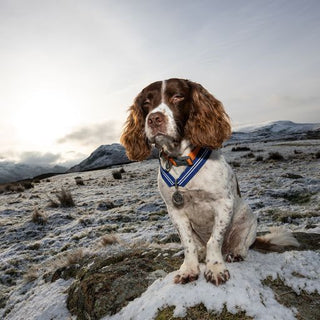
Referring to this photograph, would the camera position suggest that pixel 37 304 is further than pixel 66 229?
No

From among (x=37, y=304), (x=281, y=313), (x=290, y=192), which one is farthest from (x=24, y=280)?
(x=290, y=192)

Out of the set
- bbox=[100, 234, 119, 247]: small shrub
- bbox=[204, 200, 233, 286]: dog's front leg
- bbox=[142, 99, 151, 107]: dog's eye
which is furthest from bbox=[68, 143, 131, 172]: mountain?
bbox=[204, 200, 233, 286]: dog's front leg

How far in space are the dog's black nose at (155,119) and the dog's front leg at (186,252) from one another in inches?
37.5

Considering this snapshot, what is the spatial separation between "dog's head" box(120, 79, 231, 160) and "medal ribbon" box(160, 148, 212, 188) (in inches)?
3.8

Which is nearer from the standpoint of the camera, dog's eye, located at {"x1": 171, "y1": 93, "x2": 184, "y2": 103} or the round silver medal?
the round silver medal

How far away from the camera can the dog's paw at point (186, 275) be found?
8.45ft

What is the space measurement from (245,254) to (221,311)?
102 centimetres

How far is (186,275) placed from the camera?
8.57ft

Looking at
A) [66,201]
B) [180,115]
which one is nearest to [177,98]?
[180,115]

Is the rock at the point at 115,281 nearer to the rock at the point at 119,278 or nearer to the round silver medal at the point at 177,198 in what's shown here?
the rock at the point at 119,278

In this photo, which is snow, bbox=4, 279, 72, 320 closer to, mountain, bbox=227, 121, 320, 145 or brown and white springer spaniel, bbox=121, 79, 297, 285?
brown and white springer spaniel, bbox=121, 79, 297, 285

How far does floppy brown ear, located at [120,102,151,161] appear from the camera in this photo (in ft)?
11.8

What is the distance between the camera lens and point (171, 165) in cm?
293

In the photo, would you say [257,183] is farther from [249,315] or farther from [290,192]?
[249,315]
